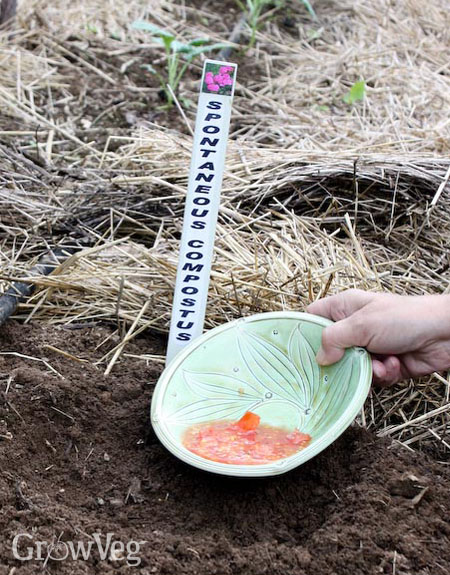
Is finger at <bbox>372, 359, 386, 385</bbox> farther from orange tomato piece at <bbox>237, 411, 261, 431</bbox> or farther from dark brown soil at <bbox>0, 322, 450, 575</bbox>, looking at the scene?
orange tomato piece at <bbox>237, 411, 261, 431</bbox>

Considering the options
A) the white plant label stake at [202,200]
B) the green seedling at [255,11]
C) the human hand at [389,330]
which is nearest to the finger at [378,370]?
the human hand at [389,330]

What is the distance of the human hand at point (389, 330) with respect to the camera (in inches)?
73.7

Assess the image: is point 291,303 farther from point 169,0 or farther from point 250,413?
point 169,0

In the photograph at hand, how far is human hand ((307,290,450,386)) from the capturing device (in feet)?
6.14

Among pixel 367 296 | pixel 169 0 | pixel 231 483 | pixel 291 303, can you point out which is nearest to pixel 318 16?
pixel 169 0

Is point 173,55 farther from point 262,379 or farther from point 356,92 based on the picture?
point 262,379

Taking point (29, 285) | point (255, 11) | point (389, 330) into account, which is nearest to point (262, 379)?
point (389, 330)

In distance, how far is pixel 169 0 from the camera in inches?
200

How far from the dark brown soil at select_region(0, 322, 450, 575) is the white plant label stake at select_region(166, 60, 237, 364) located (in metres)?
0.20
